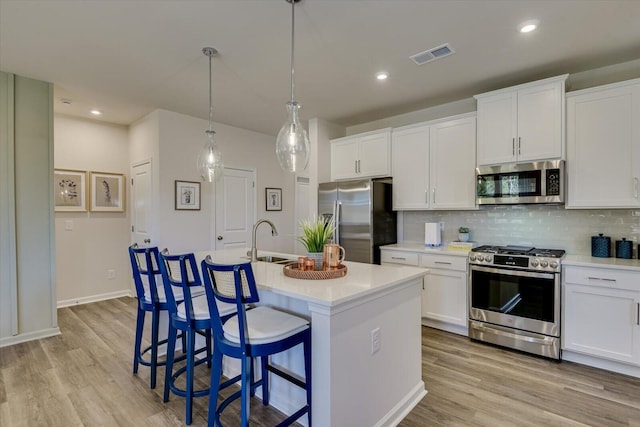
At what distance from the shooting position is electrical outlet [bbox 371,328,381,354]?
6.04 ft

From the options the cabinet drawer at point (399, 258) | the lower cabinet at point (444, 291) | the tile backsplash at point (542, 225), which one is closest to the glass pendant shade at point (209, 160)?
the cabinet drawer at point (399, 258)

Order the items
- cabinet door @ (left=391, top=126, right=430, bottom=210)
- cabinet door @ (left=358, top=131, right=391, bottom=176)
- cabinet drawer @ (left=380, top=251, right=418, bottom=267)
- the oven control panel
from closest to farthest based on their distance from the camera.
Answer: the oven control panel < cabinet drawer @ (left=380, top=251, right=418, bottom=267) < cabinet door @ (left=391, top=126, right=430, bottom=210) < cabinet door @ (left=358, top=131, right=391, bottom=176)

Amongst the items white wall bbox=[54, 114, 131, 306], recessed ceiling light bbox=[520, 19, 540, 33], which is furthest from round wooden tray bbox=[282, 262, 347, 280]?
white wall bbox=[54, 114, 131, 306]

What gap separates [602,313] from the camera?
260cm

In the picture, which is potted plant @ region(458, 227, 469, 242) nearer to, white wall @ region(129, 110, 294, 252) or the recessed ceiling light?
the recessed ceiling light

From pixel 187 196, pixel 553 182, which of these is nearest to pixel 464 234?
pixel 553 182

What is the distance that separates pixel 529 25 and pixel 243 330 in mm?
2895

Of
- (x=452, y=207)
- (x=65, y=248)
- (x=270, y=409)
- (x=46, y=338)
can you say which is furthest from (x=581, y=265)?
(x=65, y=248)

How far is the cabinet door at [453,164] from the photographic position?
353 centimetres

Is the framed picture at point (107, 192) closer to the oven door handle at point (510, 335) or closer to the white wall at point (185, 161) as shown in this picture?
the white wall at point (185, 161)

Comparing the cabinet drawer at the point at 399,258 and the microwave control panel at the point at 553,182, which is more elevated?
the microwave control panel at the point at 553,182

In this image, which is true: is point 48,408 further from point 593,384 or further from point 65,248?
point 593,384

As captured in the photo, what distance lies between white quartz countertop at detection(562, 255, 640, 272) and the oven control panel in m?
0.10

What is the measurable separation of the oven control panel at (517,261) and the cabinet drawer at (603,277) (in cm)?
12
